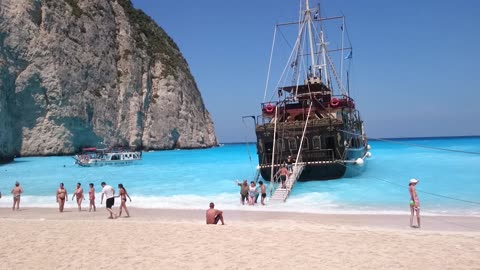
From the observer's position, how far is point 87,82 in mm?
70375

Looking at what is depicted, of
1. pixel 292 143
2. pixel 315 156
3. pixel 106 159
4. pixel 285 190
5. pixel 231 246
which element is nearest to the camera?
pixel 231 246

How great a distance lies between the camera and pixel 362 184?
965 inches

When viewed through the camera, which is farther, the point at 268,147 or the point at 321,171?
the point at 268,147

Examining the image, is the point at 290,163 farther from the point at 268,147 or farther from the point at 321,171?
the point at 268,147

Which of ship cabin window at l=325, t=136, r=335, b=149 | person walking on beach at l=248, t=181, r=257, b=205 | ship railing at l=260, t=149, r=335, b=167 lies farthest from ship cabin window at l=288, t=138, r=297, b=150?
person walking on beach at l=248, t=181, r=257, b=205

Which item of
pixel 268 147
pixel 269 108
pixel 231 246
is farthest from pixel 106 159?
pixel 231 246

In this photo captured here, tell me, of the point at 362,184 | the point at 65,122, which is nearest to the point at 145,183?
the point at 362,184

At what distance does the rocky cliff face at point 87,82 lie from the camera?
60.1m

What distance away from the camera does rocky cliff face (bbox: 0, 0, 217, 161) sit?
197 ft

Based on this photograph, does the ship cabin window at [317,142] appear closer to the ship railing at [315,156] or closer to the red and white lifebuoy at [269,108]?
the ship railing at [315,156]

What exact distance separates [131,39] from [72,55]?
59.1 ft

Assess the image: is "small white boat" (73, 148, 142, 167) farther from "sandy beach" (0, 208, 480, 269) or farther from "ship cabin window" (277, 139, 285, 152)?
"sandy beach" (0, 208, 480, 269)

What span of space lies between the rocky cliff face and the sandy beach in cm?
4972

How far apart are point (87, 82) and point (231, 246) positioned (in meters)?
67.7
